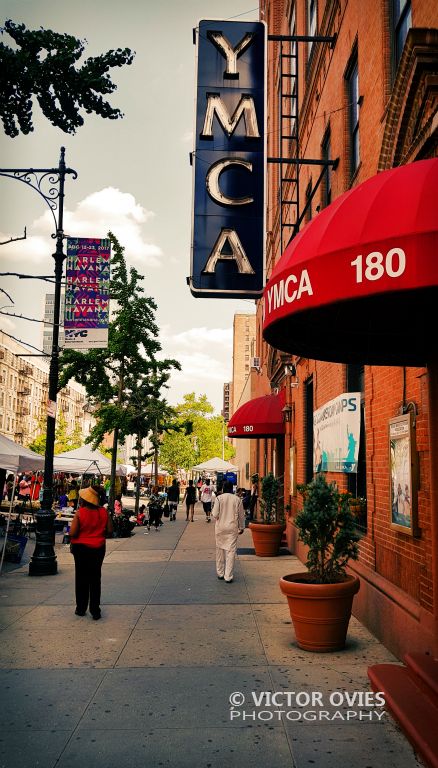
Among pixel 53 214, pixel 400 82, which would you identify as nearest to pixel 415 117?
pixel 400 82

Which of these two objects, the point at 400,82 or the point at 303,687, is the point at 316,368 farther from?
the point at 303,687

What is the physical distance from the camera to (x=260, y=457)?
29562 mm

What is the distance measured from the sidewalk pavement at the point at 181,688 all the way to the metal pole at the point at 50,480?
2075 mm

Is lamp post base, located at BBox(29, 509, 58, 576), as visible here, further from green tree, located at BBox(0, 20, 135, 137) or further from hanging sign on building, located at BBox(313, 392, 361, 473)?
green tree, located at BBox(0, 20, 135, 137)

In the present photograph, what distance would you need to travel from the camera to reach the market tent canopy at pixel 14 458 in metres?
12.4

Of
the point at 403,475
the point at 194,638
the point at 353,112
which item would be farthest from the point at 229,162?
the point at 194,638

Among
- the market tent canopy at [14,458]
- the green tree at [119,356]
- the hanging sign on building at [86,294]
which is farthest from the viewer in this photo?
the green tree at [119,356]

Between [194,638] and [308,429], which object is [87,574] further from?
[308,429]

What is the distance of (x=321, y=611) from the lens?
6609 mm

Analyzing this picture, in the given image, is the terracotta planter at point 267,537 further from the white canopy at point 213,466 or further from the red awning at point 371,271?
the white canopy at point 213,466

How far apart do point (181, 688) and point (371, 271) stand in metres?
4.09

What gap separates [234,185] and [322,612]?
21.2ft

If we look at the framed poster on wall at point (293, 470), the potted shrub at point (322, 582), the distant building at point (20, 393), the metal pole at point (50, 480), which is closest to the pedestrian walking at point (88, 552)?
the potted shrub at point (322, 582)

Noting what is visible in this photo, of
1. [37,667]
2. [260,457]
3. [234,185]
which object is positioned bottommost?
[37,667]
